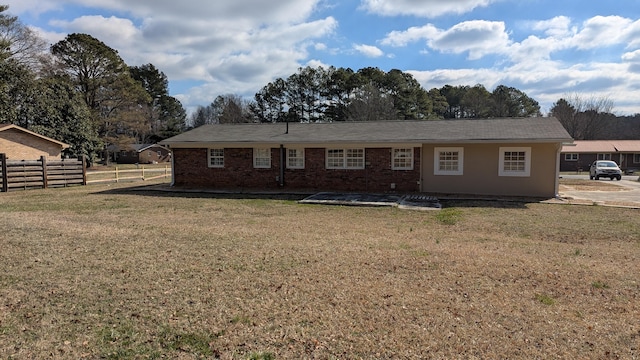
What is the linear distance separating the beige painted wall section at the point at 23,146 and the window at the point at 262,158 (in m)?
16.4

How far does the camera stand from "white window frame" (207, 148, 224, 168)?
696 inches

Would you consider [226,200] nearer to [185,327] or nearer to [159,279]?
[159,279]

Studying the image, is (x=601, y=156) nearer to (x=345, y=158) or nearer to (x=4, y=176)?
(x=345, y=158)

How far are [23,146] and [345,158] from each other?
21.0 m

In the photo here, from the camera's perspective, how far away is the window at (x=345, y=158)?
16031 mm

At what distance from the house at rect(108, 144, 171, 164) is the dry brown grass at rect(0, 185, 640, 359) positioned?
4569 cm

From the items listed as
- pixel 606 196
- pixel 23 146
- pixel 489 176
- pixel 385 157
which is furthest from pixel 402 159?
pixel 23 146

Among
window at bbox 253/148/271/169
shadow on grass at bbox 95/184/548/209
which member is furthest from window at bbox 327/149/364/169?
window at bbox 253/148/271/169

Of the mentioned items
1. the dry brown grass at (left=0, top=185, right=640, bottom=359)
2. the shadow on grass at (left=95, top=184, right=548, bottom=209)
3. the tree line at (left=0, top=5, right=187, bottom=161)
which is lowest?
the dry brown grass at (left=0, top=185, right=640, bottom=359)

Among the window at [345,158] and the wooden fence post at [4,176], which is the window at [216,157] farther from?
the wooden fence post at [4,176]

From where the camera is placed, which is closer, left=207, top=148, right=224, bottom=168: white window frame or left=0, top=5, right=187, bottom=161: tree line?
left=207, top=148, right=224, bottom=168: white window frame

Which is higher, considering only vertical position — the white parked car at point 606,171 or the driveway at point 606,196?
the white parked car at point 606,171

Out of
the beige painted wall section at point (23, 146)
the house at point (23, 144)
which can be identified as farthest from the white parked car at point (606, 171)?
the beige painted wall section at point (23, 146)

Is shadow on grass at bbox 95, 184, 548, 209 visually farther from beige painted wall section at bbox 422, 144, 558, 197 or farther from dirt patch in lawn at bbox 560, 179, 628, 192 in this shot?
dirt patch in lawn at bbox 560, 179, 628, 192
